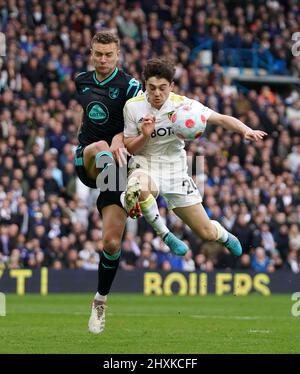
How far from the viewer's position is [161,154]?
12695mm

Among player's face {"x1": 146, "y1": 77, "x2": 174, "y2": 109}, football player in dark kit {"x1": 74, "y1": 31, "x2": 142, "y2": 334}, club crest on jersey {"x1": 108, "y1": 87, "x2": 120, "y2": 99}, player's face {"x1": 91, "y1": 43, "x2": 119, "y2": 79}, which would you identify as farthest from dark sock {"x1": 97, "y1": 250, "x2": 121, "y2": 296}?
player's face {"x1": 91, "y1": 43, "x2": 119, "y2": 79}

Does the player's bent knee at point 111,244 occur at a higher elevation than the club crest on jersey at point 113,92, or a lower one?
lower

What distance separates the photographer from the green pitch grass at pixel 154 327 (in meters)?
11.3

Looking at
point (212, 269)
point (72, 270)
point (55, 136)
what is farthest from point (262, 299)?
point (55, 136)

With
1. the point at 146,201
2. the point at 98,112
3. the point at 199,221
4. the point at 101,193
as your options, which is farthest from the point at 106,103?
the point at 199,221

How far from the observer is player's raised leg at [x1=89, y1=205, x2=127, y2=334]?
41.1ft

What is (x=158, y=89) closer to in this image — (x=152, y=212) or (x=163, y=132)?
(x=163, y=132)

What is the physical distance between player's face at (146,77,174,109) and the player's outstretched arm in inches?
22.2

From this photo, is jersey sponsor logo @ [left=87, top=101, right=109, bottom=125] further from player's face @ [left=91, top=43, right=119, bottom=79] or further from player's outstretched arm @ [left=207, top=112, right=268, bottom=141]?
player's outstretched arm @ [left=207, top=112, right=268, bottom=141]

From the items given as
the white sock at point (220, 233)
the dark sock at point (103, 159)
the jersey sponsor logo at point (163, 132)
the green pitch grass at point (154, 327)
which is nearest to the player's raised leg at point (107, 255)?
the green pitch grass at point (154, 327)

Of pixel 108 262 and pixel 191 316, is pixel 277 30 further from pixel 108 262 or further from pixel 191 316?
pixel 108 262

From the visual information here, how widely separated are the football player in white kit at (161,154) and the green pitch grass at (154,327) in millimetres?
1147

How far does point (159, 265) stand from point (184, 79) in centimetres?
599

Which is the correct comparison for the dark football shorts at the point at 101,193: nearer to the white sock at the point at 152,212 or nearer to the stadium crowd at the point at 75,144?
the white sock at the point at 152,212
